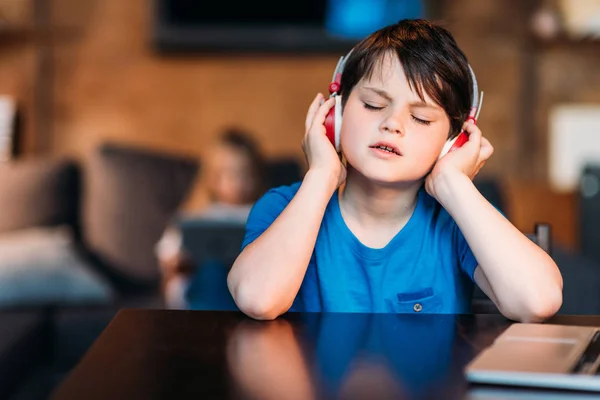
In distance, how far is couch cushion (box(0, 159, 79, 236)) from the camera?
9.13 feet

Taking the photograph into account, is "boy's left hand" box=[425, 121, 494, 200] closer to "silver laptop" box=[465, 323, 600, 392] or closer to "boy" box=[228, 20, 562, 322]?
"boy" box=[228, 20, 562, 322]

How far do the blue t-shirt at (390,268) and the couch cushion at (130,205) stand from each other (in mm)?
1656

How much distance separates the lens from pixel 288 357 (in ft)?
2.65

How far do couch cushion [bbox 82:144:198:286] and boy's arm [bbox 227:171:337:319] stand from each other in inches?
68.8

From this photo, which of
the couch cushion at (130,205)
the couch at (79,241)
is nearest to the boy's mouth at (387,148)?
the couch at (79,241)

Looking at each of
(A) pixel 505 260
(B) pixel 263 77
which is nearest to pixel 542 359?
(A) pixel 505 260

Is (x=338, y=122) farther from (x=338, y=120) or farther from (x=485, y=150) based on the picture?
(x=485, y=150)

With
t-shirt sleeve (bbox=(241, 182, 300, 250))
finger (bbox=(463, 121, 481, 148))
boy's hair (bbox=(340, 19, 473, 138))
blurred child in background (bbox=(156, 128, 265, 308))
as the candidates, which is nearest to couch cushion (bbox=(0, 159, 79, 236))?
blurred child in background (bbox=(156, 128, 265, 308))

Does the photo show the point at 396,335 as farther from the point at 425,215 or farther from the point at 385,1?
the point at 385,1

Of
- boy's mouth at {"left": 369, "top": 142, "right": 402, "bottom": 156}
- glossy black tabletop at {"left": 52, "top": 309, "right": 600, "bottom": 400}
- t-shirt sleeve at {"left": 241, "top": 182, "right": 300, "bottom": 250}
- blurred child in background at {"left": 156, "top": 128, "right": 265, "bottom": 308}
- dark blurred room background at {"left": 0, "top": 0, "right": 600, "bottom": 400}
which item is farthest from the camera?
dark blurred room background at {"left": 0, "top": 0, "right": 600, "bottom": 400}

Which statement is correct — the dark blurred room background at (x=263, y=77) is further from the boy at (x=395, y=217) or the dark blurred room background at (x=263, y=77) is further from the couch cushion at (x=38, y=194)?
the boy at (x=395, y=217)

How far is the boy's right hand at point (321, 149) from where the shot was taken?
1.16 metres

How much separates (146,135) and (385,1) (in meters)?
1.29

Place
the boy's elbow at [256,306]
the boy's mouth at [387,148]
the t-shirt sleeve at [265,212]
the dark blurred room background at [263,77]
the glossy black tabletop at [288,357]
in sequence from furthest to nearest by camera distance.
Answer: the dark blurred room background at [263,77], the t-shirt sleeve at [265,212], the boy's mouth at [387,148], the boy's elbow at [256,306], the glossy black tabletop at [288,357]
